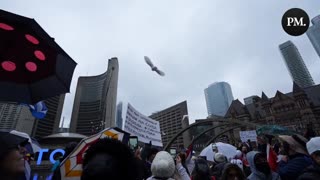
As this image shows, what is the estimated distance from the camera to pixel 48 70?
307 centimetres

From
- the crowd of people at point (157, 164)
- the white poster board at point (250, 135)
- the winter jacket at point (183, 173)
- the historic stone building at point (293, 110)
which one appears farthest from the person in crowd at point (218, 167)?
the historic stone building at point (293, 110)

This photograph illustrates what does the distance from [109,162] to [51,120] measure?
116 m

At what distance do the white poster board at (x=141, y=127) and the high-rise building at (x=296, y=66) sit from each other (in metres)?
216

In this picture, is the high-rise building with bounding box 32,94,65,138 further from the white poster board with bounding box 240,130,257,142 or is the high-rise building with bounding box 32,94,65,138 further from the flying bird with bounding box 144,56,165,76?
the white poster board with bounding box 240,130,257,142

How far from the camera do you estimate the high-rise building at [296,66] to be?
18562 cm

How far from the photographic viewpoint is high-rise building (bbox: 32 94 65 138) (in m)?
90.7

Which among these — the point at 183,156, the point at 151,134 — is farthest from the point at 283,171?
the point at 151,134

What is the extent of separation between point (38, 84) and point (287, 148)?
4453mm

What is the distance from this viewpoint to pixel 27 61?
2891 millimetres

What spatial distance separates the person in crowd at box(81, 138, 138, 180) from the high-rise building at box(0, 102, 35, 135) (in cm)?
7961

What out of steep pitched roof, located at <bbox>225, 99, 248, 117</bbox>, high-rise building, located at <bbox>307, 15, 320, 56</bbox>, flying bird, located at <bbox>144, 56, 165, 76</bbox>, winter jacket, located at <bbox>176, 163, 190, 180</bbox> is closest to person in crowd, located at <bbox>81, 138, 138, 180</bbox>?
winter jacket, located at <bbox>176, 163, 190, 180</bbox>

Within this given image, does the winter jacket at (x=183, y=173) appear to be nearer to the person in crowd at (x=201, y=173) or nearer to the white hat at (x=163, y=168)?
the person in crowd at (x=201, y=173)

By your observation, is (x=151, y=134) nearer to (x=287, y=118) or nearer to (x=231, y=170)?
(x=231, y=170)

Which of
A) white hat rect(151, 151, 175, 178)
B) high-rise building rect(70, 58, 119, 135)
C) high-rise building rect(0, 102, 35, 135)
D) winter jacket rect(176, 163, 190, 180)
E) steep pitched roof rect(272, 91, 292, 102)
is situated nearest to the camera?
white hat rect(151, 151, 175, 178)
